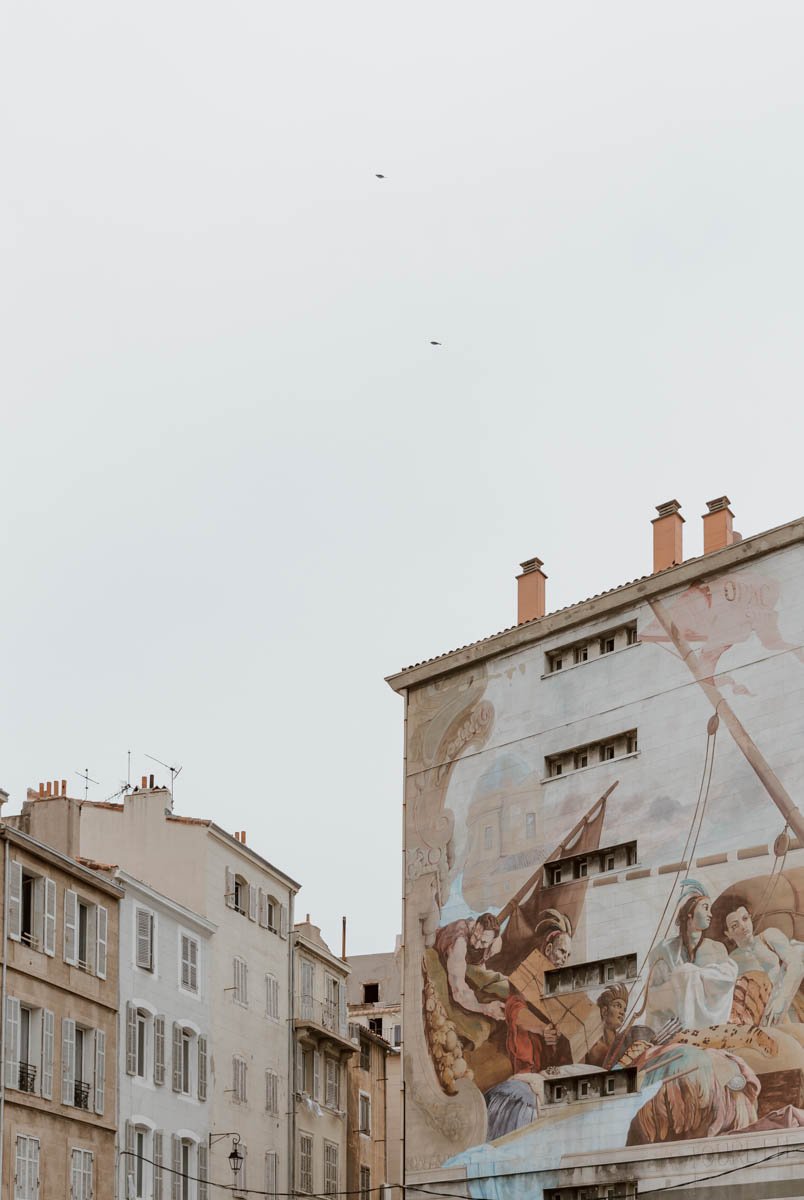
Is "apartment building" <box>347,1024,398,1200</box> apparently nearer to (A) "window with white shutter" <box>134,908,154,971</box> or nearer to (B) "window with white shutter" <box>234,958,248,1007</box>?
(B) "window with white shutter" <box>234,958,248,1007</box>

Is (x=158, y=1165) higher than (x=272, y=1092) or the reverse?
the reverse

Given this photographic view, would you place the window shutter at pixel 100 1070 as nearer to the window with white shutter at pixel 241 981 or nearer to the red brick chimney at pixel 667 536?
the window with white shutter at pixel 241 981

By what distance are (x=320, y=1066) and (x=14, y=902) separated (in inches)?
813

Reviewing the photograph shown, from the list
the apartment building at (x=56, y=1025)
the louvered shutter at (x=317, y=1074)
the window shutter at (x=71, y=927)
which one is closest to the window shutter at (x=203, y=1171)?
the apartment building at (x=56, y=1025)

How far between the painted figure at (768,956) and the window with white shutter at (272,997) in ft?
62.2

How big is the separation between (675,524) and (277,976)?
792 inches

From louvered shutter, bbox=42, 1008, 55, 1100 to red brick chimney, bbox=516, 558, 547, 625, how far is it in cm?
1779

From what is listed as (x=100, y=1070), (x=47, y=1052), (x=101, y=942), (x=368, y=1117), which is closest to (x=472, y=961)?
(x=101, y=942)

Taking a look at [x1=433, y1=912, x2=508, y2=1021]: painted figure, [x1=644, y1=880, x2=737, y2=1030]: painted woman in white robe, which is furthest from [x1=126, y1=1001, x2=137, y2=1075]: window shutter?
[x1=644, y1=880, x2=737, y2=1030]: painted woman in white robe

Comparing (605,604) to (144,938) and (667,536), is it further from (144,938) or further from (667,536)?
(144,938)

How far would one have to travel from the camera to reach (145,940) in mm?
52344

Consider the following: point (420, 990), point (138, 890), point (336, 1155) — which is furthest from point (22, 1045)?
point (336, 1155)

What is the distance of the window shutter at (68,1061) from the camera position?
154ft

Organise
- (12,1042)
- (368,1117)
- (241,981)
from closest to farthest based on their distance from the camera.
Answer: (12,1042)
(241,981)
(368,1117)
